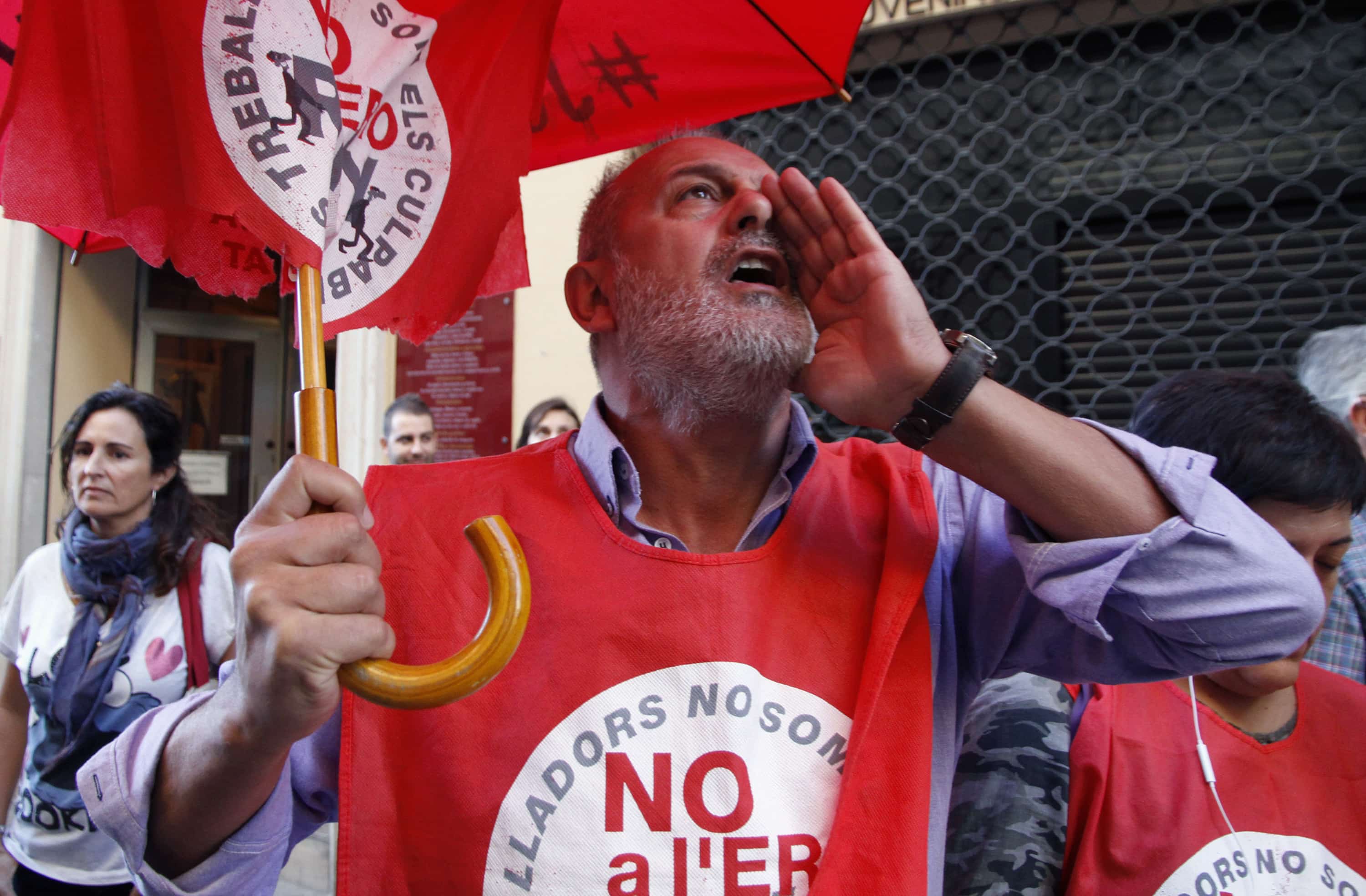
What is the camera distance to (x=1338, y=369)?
2.47m

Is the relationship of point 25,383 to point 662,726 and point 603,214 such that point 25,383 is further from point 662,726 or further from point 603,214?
point 662,726

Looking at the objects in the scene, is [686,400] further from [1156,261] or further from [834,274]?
[1156,261]

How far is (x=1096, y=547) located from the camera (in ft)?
3.51

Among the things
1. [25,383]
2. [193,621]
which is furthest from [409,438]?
[25,383]

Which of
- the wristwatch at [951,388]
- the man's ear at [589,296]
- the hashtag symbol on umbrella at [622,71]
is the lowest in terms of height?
the wristwatch at [951,388]

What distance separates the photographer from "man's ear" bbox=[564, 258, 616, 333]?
64.6 inches

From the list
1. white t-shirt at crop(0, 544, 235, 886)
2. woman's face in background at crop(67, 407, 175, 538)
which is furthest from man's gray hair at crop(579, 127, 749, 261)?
woman's face in background at crop(67, 407, 175, 538)

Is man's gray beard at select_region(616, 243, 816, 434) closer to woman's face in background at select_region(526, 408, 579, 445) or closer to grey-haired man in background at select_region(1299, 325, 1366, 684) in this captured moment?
grey-haired man in background at select_region(1299, 325, 1366, 684)

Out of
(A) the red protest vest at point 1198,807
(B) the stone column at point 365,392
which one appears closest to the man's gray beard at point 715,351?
(A) the red protest vest at point 1198,807

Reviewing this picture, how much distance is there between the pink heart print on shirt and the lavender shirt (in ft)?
4.95

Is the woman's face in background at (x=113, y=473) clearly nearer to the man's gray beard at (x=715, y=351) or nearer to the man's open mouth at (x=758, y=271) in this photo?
the man's gray beard at (x=715, y=351)

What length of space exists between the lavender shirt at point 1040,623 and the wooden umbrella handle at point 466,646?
349 millimetres

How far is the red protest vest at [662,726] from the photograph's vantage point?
1.14 meters

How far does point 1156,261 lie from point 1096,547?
276 centimetres
